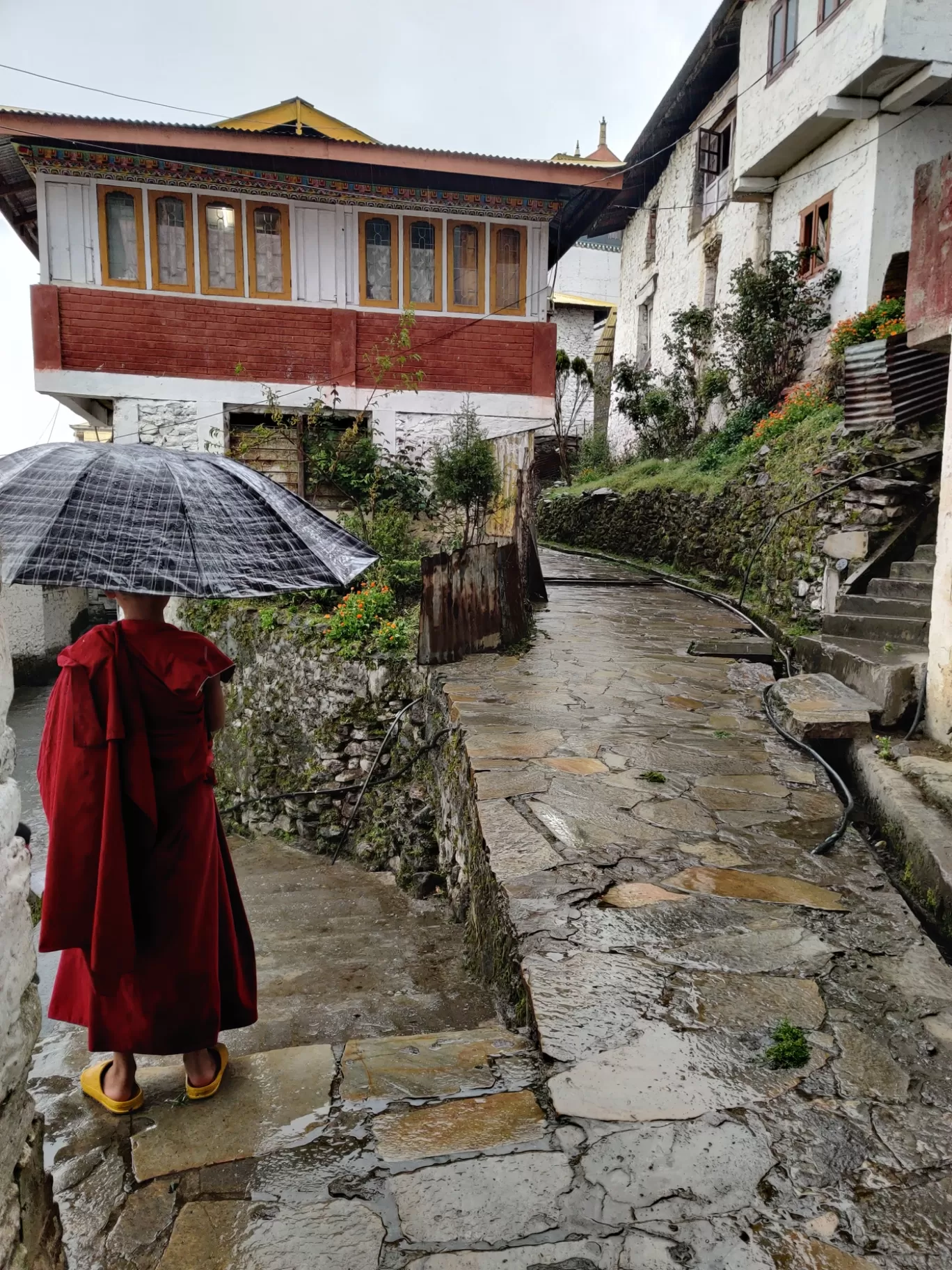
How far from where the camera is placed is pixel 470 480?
10.4 m

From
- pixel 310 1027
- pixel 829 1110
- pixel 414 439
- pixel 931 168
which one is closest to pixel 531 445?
pixel 414 439

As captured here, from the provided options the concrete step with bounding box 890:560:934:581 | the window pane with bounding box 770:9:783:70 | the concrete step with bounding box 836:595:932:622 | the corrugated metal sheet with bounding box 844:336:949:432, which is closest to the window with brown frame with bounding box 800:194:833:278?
the window pane with bounding box 770:9:783:70

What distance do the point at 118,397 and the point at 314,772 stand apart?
22.1 ft

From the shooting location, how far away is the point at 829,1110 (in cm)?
213

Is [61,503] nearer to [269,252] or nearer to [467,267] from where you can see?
[269,252]

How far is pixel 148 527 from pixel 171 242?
35.0ft

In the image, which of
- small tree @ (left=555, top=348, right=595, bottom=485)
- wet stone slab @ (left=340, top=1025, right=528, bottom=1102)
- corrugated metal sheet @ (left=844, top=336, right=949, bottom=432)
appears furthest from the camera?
small tree @ (left=555, top=348, right=595, bottom=485)

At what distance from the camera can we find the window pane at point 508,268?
12.1 meters

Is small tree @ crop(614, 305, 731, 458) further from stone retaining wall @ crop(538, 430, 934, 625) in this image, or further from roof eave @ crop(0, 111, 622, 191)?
roof eave @ crop(0, 111, 622, 191)

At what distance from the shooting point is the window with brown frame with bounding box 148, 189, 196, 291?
11039mm

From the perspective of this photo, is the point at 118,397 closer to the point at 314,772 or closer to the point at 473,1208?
the point at 314,772

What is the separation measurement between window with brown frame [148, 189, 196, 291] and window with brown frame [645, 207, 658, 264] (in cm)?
1323

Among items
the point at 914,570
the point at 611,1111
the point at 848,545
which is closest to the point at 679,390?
the point at 848,545

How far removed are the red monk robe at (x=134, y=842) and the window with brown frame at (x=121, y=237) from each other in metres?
10.5
